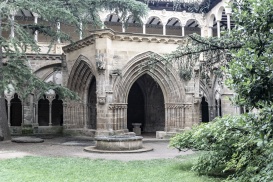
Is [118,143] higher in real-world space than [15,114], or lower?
lower

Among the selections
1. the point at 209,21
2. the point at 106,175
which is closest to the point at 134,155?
the point at 106,175

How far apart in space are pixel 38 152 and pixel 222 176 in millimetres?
6422

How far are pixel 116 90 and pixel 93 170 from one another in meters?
6.88

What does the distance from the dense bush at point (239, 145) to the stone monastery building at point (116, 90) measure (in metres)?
4.73

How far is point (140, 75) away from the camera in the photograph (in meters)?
14.8

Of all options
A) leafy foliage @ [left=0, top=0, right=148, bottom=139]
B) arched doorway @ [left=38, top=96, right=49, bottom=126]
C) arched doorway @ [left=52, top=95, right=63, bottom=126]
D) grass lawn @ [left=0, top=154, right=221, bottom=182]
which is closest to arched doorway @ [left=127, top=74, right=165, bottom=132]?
arched doorway @ [left=52, top=95, right=63, bottom=126]

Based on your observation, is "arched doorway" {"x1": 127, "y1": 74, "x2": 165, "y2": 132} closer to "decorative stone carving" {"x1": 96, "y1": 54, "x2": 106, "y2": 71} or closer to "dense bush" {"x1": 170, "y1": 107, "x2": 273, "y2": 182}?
"decorative stone carving" {"x1": 96, "y1": 54, "x2": 106, "y2": 71}

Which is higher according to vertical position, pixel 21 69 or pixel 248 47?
pixel 21 69

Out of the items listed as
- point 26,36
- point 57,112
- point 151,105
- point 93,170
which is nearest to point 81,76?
point 26,36

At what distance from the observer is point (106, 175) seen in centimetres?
688

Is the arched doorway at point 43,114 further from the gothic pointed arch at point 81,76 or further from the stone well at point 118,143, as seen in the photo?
the stone well at point 118,143

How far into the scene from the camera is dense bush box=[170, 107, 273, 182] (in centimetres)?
354

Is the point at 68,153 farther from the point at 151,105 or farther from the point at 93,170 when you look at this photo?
the point at 151,105

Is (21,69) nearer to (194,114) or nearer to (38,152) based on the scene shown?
(38,152)
